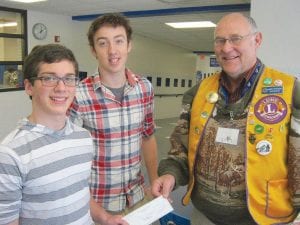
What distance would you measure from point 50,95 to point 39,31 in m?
5.84

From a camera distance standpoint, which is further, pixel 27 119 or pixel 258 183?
pixel 258 183

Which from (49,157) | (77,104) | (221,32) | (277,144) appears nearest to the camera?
(49,157)

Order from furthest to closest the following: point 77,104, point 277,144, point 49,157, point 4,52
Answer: point 4,52
point 77,104
point 277,144
point 49,157

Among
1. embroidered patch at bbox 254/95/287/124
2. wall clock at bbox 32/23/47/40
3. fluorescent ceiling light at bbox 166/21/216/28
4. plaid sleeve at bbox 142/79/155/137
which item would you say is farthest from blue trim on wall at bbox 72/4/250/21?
embroidered patch at bbox 254/95/287/124

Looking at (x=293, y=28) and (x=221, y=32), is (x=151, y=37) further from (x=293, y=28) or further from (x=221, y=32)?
(x=221, y=32)

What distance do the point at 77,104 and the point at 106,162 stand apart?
0.36 meters

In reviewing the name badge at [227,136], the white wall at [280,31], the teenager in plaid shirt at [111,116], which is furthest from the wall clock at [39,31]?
Result: the name badge at [227,136]

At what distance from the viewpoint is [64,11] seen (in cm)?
651

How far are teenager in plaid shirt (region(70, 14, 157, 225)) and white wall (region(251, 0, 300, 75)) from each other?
2.70 m

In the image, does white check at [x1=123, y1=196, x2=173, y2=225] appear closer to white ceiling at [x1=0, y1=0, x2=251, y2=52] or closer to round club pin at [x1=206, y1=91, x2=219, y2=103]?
round club pin at [x1=206, y1=91, x2=219, y2=103]

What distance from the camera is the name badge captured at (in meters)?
1.48

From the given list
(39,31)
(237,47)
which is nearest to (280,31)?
(237,47)

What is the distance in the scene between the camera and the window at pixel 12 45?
602cm

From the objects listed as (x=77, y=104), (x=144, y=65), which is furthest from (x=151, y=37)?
(x=77, y=104)
